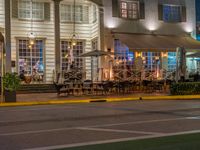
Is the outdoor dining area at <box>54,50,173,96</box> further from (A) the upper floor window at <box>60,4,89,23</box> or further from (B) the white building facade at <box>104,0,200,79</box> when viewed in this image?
(A) the upper floor window at <box>60,4,89,23</box>

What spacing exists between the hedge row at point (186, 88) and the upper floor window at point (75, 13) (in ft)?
36.0

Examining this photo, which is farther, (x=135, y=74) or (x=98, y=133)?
(x=135, y=74)

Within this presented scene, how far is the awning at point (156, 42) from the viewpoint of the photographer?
1072 inches

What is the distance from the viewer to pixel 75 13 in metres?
30.4

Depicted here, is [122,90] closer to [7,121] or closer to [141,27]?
[141,27]

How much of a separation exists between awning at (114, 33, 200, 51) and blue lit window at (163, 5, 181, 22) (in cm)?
158

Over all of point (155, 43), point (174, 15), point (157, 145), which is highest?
point (174, 15)

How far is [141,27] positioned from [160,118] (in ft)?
62.4

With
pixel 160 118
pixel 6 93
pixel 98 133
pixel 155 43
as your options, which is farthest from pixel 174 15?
pixel 98 133

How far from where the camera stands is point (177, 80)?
22.9 meters

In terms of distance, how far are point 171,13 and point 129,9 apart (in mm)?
3929

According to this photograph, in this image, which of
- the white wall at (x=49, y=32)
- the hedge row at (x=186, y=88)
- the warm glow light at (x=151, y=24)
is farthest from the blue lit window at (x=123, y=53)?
the hedge row at (x=186, y=88)

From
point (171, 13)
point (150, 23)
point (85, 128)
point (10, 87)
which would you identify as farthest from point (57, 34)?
point (85, 128)

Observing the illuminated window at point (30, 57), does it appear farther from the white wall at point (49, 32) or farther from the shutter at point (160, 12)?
the shutter at point (160, 12)
